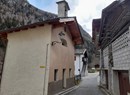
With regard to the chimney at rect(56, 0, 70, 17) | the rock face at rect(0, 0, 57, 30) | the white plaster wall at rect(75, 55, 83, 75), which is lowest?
the white plaster wall at rect(75, 55, 83, 75)

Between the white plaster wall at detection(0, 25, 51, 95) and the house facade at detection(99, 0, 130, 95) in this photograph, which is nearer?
the house facade at detection(99, 0, 130, 95)

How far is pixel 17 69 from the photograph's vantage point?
303 inches

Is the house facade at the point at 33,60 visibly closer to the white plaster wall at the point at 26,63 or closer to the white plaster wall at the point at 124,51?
the white plaster wall at the point at 26,63

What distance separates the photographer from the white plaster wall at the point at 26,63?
6.95 m

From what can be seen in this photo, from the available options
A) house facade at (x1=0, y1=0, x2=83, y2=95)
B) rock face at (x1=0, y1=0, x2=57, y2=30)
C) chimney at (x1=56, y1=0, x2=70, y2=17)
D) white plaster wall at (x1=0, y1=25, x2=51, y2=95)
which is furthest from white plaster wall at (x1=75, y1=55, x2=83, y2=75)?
white plaster wall at (x1=0, y1=25, x2=51, y2=95)

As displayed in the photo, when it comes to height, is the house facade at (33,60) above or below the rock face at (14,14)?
below

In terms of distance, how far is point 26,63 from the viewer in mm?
7531

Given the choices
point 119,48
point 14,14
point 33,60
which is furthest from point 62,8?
point 14,14

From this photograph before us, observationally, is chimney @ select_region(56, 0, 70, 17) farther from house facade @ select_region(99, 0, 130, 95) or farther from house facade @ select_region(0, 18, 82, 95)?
house facade @ select_region(99, 0, 130, 95)

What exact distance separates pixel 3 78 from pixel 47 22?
188 inches

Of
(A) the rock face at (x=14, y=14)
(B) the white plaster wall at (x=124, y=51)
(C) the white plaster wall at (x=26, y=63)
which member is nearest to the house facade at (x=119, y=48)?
(B) the white plaster wall at (x=124, y=51)

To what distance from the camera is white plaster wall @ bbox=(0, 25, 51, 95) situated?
695 centimetres

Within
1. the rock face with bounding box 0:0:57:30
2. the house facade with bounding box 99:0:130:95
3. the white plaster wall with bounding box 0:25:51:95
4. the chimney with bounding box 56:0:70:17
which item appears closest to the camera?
the house facade with bounding box 99:0:130:95

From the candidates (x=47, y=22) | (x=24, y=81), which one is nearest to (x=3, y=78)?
(x=24, y=81)
